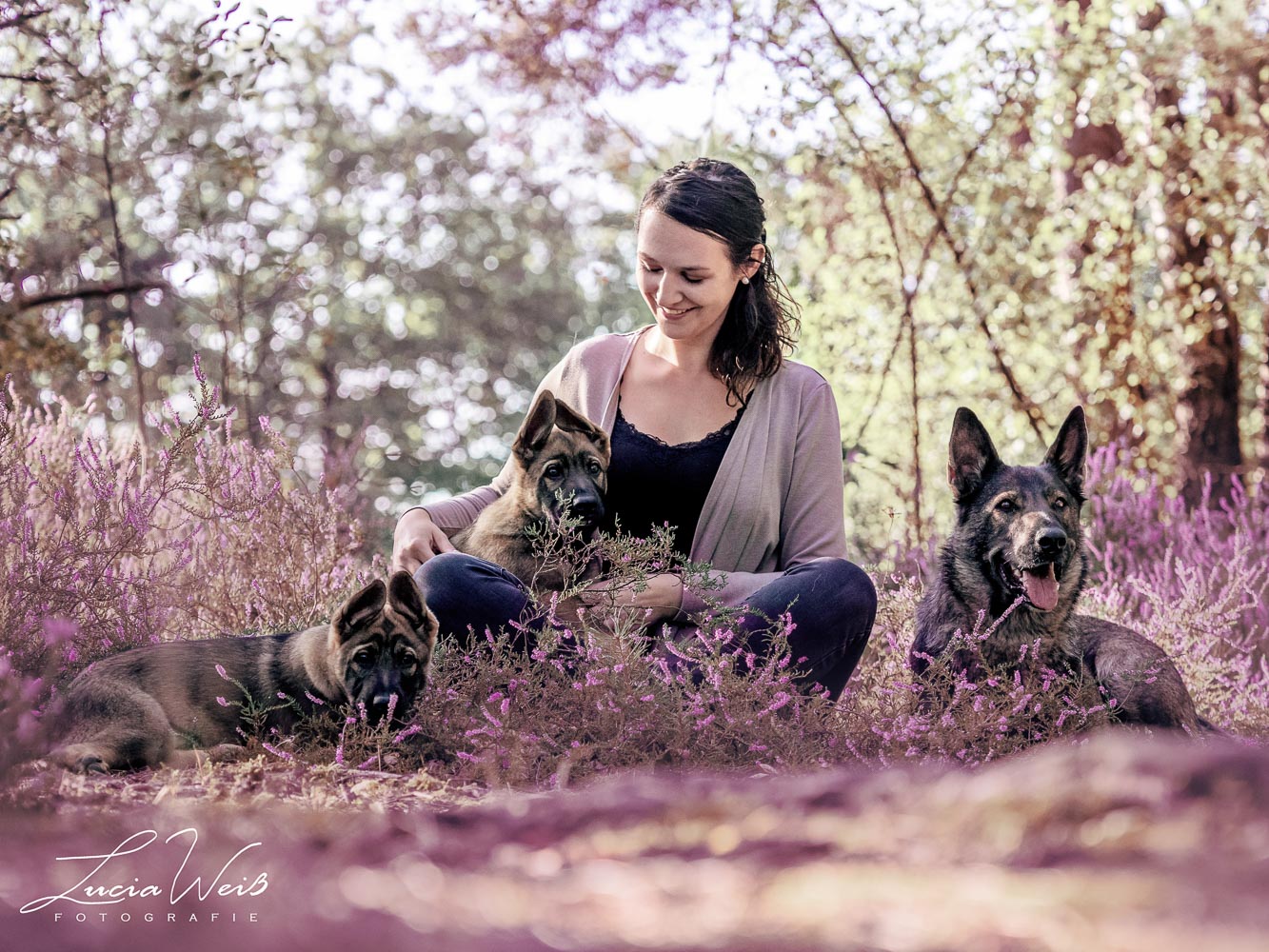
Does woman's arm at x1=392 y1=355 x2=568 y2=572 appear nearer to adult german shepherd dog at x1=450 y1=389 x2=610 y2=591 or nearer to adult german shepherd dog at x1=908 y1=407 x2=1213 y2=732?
adult german shepherd dog at x1=450 y1=389 x2=610 y2=591

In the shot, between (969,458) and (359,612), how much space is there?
2.63 metres

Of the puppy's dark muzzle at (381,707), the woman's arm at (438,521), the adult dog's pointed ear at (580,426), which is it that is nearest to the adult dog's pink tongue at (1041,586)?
the adult dog's pointed ear at (580,426)

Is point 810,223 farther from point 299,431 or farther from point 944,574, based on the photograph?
point 299,431

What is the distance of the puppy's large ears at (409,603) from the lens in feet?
13.6

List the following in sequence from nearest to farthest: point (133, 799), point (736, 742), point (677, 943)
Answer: point (677, 943)
point (133, 799)
point (736, 742)

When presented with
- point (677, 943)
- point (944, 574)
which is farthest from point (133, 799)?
point (944, 574)

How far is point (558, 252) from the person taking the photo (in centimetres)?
2225

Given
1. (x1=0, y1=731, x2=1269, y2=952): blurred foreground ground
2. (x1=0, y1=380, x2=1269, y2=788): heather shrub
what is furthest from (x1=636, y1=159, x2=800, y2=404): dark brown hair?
(x1=0, y1=731, x2=1269, y2=952): blurred foreground ground

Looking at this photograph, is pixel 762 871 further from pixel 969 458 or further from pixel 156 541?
pixel 156 541

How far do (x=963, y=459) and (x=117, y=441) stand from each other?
433cm

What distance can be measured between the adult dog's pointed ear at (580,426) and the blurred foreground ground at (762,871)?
3268 mm

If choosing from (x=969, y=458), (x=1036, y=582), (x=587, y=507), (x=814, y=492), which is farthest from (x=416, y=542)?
(x=1036, y=582)

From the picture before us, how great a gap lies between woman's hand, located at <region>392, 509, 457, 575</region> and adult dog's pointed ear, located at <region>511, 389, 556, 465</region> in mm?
492

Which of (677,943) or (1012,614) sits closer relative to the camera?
(677,943)
